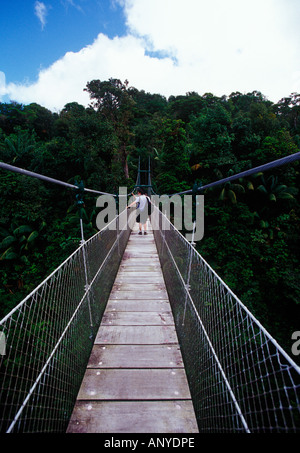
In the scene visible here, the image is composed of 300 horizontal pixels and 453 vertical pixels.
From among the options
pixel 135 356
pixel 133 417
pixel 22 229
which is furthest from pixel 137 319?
pixel 22 229

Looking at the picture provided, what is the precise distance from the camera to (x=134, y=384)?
1.32m

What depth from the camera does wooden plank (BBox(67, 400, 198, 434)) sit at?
1.10m

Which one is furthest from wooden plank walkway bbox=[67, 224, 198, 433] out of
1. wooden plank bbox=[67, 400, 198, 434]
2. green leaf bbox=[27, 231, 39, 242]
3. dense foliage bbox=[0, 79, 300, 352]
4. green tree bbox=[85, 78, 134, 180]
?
green tree bbox=[85, 78, 134, 180]

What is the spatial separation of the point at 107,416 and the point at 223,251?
29.3 ft

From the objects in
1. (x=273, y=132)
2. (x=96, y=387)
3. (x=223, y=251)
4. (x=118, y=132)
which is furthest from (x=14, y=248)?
(x=273, y=132)

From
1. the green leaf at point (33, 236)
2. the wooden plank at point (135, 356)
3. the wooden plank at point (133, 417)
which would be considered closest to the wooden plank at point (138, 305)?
the wooden plank at point (135, 356)

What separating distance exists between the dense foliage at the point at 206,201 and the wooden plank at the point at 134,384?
7.10m

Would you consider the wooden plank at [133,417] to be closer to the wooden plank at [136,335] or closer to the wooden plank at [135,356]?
the wooden plank at [135,356]

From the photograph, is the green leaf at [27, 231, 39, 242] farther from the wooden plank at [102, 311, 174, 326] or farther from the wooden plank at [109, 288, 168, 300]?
the wooden plank at [102, 311, 174, 326]

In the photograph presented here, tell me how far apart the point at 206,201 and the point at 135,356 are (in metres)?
10.0

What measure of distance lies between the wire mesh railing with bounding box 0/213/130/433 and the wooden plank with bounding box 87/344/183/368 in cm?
9

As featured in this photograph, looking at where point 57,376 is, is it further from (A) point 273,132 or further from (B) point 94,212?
(A) point 273,132

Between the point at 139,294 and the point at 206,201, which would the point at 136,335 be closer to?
the point at 139,294

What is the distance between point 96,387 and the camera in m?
1.30
